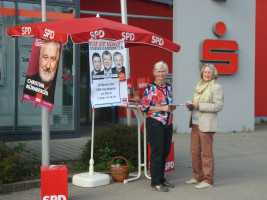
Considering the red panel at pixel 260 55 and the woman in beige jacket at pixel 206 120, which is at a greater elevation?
the red panel at pixel 260 55

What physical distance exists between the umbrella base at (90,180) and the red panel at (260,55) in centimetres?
1200

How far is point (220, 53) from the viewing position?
1398cm

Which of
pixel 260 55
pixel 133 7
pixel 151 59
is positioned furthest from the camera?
pixel 260 55

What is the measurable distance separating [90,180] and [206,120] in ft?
6.71

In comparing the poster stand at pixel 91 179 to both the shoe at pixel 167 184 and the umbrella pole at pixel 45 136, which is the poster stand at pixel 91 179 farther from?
the shoe at pixel 167 184

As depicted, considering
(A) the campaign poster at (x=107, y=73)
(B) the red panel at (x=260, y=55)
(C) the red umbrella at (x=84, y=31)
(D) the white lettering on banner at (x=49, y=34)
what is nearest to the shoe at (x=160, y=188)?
(A) the campaign poster at (x=107, y=73)

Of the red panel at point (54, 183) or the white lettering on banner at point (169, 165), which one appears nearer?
the red panel at point (54, 183)

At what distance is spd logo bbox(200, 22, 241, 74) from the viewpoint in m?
13.8

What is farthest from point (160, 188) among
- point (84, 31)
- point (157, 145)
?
point (84, 31)

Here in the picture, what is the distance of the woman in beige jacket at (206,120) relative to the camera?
6.48m

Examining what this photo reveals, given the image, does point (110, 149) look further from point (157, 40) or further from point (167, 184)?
point (157, 40)

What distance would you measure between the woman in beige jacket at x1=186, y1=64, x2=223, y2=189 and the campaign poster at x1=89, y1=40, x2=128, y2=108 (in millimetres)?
1110

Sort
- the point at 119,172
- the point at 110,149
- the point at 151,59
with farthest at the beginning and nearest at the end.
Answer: the point at 151,59 < the point at 110,149 < the point at 119,172

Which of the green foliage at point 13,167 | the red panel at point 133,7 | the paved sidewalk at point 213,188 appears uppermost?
the red panel at point 133,7
